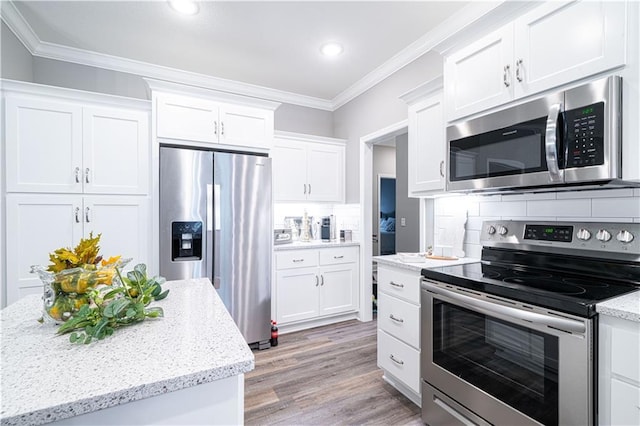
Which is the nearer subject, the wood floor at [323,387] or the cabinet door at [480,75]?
the cabinet door at [480,75]

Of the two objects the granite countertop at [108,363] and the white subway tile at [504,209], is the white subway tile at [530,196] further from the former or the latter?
the granite countertop at [108,363]

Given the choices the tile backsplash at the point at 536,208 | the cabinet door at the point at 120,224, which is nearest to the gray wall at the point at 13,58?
the cabinet door at the point at 120,224

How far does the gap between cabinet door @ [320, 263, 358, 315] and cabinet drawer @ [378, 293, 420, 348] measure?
3.91 ft

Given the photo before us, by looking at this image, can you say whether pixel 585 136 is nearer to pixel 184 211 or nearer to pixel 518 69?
pixel 518 69

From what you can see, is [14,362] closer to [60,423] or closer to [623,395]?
[60,423]

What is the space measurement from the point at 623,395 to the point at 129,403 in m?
1.54

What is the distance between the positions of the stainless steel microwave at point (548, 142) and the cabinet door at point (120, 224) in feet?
8.29

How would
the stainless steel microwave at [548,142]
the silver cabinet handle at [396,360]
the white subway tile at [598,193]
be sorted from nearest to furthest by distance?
the stainless steel microwave at [548,142] < the white subway tile at [598,193] < the silver cabinet handle at [396,360]

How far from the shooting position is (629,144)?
122 centimetres

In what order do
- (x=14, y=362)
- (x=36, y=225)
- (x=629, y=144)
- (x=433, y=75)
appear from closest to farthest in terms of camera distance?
(x=14, y=362)
(x=629, y=144)
(x=36, y=225)
(x=433, y=75)

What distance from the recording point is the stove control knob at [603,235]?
4.77 ft

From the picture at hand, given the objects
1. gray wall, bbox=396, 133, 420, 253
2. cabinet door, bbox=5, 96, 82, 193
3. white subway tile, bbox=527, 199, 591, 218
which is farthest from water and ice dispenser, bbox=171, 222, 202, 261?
gray wall, bbox=396, 133, 420, 253

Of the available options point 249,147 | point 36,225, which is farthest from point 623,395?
point 36,225

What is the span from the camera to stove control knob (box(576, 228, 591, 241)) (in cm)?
153
